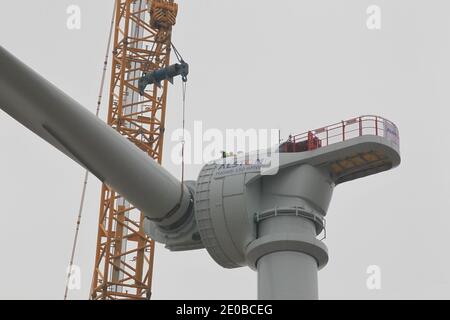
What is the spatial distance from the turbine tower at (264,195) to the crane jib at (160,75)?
1623 centimetres

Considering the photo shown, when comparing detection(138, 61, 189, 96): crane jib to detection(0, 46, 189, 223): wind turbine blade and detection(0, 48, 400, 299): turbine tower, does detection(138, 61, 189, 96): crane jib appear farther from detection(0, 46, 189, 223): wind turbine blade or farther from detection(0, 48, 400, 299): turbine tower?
detection(0, 46, 189, 223): wind turbine blade

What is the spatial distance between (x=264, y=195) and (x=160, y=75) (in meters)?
19.2

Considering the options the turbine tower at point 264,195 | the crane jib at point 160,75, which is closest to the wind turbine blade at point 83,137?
the turbine tower at point 264,195

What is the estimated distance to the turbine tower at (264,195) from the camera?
33.5m

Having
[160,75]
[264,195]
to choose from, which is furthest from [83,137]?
[160,75]

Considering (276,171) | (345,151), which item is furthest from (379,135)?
(276,171)

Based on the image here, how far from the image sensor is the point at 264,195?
3597cm

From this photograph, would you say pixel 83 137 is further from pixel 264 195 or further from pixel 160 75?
pixel 160 75

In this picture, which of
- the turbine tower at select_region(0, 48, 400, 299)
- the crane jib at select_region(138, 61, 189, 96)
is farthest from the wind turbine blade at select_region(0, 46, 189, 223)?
the crane jib at select_region(138, 61, 189, 96)

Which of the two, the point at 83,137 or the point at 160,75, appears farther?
the point at 160,75

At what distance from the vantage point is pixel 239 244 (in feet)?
116

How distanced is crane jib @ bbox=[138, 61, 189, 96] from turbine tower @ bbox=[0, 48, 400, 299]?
1623cm

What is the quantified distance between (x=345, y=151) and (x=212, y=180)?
15.9 ft
